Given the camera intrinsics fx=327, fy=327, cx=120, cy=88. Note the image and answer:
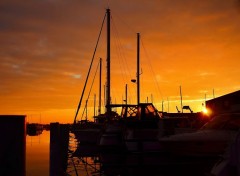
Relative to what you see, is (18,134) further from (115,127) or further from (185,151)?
(115,127)

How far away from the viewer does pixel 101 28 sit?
3528 cm

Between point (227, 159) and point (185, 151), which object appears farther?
point (185, 151)

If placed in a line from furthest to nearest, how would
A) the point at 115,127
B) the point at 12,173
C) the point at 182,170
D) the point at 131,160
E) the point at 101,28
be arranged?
the point at 101,28 → the point at 115,127 → the point at 131,160 → the point at 182,170 → the point at 12,173

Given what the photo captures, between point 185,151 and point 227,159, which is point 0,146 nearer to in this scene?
point 227,159

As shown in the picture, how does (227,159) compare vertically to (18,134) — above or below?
below

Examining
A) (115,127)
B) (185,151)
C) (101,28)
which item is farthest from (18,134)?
(101,28)

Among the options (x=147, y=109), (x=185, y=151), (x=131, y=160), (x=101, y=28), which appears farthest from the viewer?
(x=101, y=28)

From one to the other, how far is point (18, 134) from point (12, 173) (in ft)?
1.56

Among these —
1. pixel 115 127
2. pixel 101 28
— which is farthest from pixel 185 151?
pixel 101 28

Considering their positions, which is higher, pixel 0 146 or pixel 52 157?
pixel 0 146

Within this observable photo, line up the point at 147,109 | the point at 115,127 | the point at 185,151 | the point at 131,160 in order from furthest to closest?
the point at 115,127, the point at 147,109, the point at 131,160, the point at 185,151

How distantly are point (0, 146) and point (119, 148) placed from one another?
10087 millimetres

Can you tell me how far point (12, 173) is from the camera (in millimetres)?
3969

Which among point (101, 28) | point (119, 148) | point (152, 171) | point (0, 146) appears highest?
point (101, 28)
